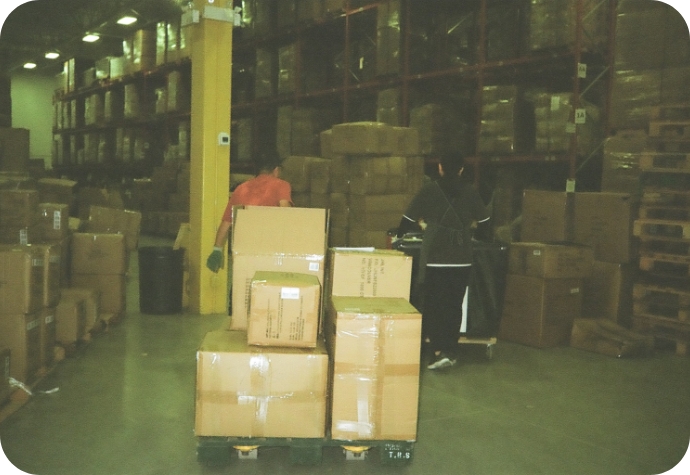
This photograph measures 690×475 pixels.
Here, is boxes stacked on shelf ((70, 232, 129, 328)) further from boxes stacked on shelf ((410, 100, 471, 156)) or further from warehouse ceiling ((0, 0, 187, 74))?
warehouse ceiling ((0, 0, 187, 74))

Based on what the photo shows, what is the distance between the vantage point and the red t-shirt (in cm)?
550

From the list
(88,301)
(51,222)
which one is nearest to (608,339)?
(88,301)

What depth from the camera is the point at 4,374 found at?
4090mm

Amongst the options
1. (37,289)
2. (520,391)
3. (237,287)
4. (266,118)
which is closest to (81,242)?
(37,289)

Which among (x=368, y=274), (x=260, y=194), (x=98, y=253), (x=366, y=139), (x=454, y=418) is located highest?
(x=366, y=139)

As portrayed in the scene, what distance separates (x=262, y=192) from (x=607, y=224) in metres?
3.30

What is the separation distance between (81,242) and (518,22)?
538cm

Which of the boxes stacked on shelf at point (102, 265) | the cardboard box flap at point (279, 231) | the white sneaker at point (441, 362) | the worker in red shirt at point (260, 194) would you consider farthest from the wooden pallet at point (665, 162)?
the boxes stacked on shelf at point (102, 265)

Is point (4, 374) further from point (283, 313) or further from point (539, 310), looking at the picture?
point (539, 310)

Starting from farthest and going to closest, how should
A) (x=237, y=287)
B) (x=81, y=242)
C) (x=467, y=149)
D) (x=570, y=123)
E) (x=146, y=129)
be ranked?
(x=146, y=129) → (x=467, y=149) → (x=570, y=123) → (x=81, y=242) → (x=237, y=287)

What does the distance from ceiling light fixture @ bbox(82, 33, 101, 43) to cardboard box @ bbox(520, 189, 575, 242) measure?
1378 centimetres

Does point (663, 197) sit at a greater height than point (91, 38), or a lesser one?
lesser

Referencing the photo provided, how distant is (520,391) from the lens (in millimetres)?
4840

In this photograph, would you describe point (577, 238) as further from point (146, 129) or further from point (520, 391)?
point (146, 129)
